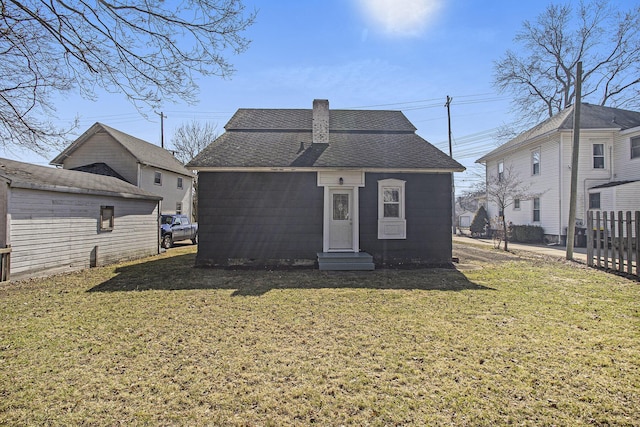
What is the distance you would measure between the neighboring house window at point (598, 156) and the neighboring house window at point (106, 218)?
22.4 meters

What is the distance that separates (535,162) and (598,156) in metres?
2.83

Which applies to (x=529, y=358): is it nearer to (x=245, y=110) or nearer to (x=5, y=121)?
(x=5, y=121)

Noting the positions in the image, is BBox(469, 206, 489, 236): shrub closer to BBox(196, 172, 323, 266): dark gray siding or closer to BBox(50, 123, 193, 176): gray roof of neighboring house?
BBox(196, 172, 323, 266): dark gray siding

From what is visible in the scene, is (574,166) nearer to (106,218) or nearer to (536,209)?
(536,209)

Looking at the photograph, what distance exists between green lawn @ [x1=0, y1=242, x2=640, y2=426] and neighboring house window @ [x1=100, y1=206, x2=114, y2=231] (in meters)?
4.00

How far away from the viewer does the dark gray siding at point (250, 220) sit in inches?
381

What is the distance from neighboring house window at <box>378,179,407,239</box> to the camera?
987cm

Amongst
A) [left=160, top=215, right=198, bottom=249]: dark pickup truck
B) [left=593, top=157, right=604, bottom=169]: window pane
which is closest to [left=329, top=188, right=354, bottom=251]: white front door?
[left=160, top=215, right=198, bottom=249]: dark pickup truck

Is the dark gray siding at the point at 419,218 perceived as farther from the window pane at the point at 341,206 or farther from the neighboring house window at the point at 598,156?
the neighboring house window at the point at 598,156

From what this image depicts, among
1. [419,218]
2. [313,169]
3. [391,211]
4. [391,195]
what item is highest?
[313,169]

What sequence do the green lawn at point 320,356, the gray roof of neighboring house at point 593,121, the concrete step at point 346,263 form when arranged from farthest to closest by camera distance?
the gray roof of neighboring house at point 593,121
the concrete step at point 346,263
the green lawn at point 320,356

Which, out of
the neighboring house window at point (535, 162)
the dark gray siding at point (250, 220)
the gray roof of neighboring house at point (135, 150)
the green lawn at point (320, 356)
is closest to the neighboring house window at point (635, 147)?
the neighboring house window at point (535, 162)

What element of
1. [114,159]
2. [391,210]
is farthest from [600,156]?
[114,159]

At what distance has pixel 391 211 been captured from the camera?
32.8 ft
